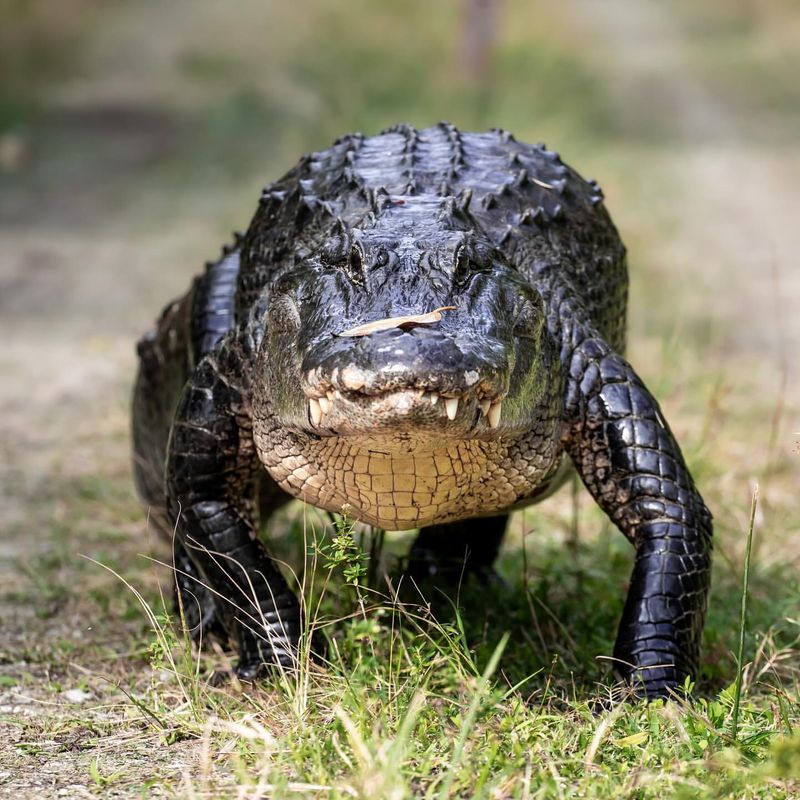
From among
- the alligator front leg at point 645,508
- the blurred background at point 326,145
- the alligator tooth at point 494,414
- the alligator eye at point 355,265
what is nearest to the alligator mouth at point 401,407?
the alligator tooth at point 494,414

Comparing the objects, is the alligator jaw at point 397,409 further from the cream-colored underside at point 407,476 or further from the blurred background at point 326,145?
the blurred background at point 326,145

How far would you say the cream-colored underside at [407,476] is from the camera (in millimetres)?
2918

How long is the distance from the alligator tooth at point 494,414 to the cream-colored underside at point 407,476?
0.11m

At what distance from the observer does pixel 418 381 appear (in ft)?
8.02

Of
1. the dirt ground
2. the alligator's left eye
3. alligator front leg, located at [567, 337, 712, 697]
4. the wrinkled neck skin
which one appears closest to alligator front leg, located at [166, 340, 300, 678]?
the wrinkled neck skin

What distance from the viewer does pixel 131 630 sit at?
4.07 m

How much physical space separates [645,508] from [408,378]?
1186 millimetres

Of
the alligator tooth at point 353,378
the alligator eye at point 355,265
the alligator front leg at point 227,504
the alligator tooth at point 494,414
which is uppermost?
the alligator eye at point 355,265

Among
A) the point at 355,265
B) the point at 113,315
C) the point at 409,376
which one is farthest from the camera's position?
the point at 113,315

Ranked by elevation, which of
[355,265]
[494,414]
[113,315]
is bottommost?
[494,414]

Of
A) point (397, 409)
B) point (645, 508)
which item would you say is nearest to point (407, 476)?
point (397, 409)

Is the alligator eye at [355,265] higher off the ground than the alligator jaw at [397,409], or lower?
higher

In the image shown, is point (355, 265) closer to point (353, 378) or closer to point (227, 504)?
point (353, 378)

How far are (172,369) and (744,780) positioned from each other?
2.60 m
